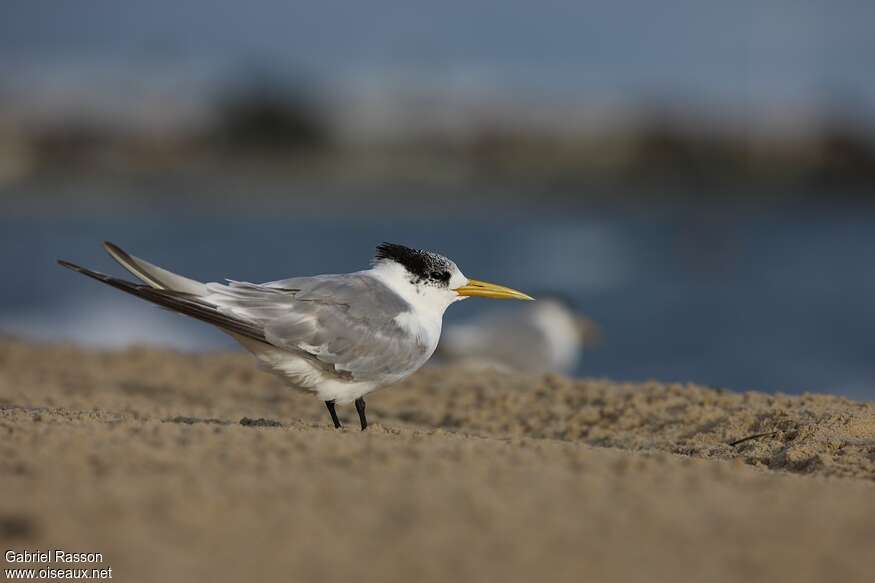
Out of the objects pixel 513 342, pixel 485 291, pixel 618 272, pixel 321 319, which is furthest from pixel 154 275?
pixel 618 272

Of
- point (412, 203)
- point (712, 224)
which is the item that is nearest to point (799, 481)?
point (712, 224)

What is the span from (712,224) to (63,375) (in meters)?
29.3

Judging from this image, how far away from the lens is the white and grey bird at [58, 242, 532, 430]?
4.66 m

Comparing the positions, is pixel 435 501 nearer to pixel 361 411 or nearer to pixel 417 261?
pixel 361 411

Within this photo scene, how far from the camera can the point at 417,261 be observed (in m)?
5.34

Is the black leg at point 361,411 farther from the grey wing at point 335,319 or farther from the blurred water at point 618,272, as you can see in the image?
the blurred water at point 618,272

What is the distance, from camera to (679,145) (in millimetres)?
52875

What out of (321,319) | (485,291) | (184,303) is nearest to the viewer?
(184,303)

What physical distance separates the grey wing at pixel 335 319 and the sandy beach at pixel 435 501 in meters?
0.32

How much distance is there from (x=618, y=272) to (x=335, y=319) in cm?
1947

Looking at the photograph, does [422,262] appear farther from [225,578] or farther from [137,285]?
[225,578]

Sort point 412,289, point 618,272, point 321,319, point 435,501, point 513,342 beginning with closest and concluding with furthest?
point 435,501
point 321,319
point 412,289
point 513,342
point 618,272

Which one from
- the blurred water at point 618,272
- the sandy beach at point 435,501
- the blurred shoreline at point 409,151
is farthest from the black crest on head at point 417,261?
the blurred shoreline at point 409,151

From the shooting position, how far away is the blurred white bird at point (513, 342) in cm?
1015
